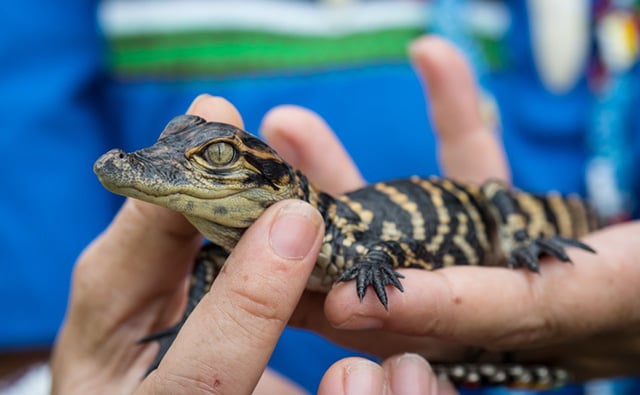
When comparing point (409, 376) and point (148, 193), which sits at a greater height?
point (148, 193)

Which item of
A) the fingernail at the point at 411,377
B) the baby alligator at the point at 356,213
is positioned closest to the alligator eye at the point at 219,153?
the baby alligator at the point at 356,213

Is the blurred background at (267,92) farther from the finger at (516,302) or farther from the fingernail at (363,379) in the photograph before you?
the fingernail at (363,379)

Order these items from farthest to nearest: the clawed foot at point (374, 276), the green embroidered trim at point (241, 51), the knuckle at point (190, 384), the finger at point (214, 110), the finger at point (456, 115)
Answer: the green embroidered trim at point (241, 51), the finger at point (456, 115), the finger at point (214, 110), the clawed foot at point (374, 276), the knuckle at point (190, 384)

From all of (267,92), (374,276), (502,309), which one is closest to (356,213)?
(374,276)

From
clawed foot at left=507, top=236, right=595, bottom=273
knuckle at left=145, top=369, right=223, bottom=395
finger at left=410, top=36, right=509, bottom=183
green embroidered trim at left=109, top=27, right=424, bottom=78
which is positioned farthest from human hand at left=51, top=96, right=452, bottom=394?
green embroidered trim at left=109, top=27, right=424, bottom=78

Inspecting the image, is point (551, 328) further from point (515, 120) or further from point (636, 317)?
point (515, 120)

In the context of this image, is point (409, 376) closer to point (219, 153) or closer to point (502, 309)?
point (502, 309)

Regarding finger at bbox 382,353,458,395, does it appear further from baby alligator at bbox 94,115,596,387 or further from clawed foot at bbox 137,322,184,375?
clawed foot at bbox 137,322,184,375
